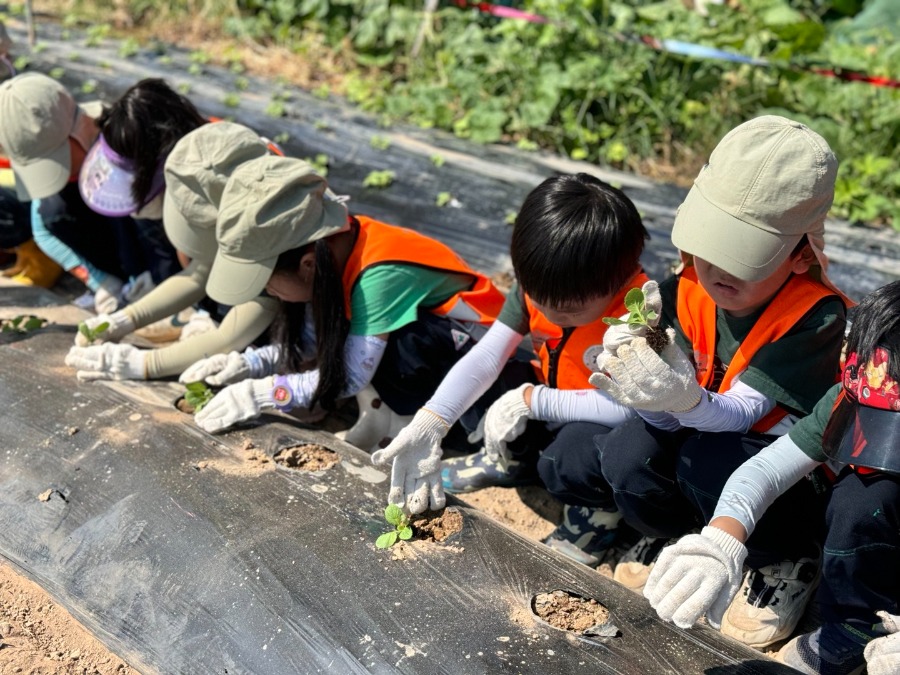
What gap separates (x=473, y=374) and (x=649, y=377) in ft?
2.43

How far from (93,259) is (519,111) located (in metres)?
2.47

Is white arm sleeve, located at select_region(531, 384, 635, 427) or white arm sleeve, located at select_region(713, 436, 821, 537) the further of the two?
white arm sleeve, located at select_region(531, 384, 635, 427)

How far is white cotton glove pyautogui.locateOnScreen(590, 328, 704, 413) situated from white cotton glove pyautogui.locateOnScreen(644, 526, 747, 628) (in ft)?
0.90

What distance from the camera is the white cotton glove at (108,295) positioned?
349 cm

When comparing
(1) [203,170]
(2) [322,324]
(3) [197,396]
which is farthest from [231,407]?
(1) [203,170]

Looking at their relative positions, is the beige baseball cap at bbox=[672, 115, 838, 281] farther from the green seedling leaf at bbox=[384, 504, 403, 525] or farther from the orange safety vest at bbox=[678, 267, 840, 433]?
the green seedling leaf at bbox=[384, 504, 403, 525]

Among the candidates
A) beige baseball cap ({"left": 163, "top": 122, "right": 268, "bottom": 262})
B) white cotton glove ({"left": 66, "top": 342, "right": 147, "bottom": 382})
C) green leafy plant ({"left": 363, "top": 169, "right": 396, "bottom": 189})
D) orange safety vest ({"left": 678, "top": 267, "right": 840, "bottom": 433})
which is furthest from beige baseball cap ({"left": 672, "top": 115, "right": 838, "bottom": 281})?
green leafy plant ({"left": 363, "top": 169, "right": 396, "bottom": 189})

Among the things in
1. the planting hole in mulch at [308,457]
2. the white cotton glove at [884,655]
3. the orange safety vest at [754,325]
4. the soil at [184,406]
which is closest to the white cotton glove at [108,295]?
the soil at [184,406]

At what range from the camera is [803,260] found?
1801 mm

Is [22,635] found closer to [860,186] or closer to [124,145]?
[124,145]

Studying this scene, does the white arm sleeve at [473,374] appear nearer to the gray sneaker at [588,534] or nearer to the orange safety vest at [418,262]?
the orange safety vest at [418,262]

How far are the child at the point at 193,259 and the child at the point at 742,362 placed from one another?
1304 mm

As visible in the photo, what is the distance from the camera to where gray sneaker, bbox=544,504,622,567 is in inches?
91.8

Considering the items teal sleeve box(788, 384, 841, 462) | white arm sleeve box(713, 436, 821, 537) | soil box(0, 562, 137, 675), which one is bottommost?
soil box(0, 562, 137, 675)
